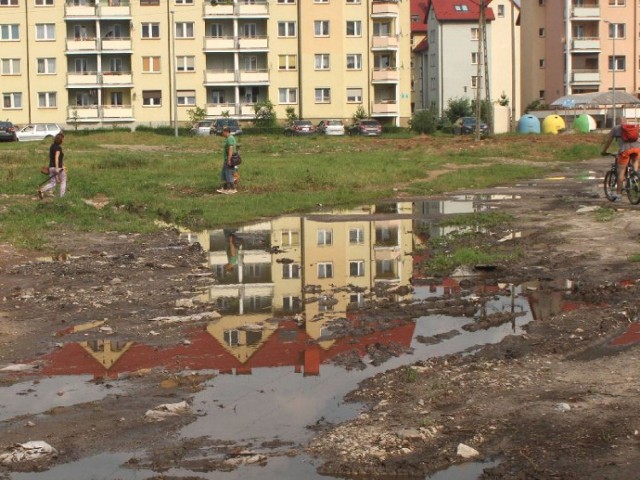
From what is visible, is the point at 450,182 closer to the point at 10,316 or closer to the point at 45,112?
the point at 10,316

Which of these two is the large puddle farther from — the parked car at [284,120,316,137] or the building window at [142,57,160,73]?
the building window at [142,57,160,73]

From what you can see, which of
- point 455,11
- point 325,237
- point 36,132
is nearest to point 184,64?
point 36,132

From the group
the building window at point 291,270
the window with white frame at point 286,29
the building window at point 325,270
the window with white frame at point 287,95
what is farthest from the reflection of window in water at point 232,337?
the window with white frame at point 286,29

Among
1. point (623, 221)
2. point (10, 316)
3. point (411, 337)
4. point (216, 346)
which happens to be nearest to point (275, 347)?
point (216, 346)

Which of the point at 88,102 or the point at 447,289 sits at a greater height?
the point at 88,102

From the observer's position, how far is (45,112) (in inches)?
3378

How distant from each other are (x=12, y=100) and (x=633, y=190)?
70331 mm

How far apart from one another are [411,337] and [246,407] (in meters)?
2.99

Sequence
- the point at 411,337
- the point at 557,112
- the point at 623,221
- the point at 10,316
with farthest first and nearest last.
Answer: the point at 557,112 → the point at 623,221 → the point at 10,316 → the point at 411,337

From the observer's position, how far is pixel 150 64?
8612 centimetres

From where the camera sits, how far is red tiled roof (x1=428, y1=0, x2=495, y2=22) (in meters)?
99.4

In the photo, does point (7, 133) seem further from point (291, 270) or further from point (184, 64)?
point (291, 270)

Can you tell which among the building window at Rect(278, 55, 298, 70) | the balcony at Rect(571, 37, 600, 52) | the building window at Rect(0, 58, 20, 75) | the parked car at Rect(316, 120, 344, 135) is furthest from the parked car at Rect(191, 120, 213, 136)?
the balcony at Rect(571, 37, 600, 52)

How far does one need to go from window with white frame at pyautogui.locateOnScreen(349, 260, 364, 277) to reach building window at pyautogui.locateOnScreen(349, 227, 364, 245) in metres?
2.27
